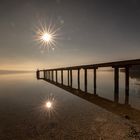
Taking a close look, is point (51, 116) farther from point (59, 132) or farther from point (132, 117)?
point (132, 117)

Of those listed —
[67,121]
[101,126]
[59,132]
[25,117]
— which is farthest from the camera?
[25,117]

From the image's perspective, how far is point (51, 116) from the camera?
18.7 feet

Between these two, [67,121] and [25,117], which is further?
[25,117]

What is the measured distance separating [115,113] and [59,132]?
257 centimetres

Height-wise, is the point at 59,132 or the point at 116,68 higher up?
the point at 116,68

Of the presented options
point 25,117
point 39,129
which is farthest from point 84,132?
point 25,117

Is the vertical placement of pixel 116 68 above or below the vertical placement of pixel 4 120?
above

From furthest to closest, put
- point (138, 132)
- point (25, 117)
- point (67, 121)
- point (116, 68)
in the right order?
1. point (116, 68)
2. point (25, 117)
3. point (67, 121)
4. point (138, 132)

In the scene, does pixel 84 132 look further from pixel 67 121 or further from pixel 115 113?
pixel 115 113

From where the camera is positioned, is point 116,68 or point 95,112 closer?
point 95,112

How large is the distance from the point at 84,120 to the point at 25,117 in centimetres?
232

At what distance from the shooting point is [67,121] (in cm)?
502

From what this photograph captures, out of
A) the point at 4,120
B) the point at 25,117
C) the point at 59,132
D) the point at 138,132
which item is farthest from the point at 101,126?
the point at 4,120

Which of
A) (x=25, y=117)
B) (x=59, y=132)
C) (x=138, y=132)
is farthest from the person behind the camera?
(x=25, y=117)
